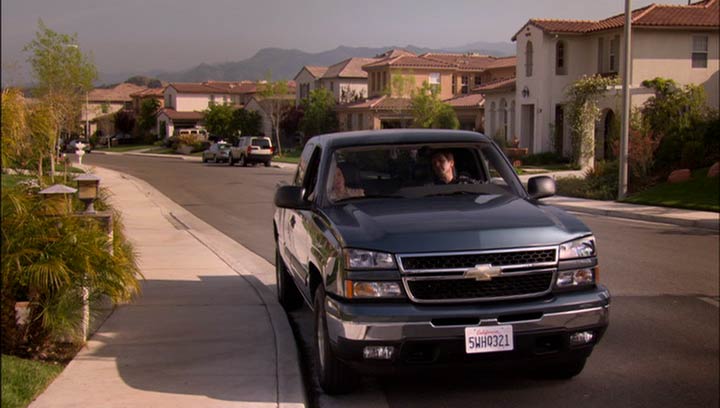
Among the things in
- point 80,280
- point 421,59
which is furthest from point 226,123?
point 80,280

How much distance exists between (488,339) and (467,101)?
49.9 meters

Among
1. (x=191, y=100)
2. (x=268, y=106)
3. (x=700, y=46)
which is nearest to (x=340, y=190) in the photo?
(x=700, y=46)

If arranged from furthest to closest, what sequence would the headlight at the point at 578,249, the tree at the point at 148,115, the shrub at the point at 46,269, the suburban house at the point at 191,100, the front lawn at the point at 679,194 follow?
the tree at the point at 148,115 < the suburban house at the point at 191,100 < the front lawn at the point at 679,194 < the shrub at the point at 46,269 < the headlight at the point at 578,249

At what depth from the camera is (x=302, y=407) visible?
18.4 feet

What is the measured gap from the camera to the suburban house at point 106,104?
355ft

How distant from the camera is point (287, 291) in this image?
894 cm

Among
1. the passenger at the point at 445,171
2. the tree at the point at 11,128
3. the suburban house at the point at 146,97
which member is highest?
the suburban house at the point at 146,97

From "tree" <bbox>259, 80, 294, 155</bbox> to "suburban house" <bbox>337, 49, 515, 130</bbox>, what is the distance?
5.43m

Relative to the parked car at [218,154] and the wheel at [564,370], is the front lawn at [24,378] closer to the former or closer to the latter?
the wheel at [564,370]

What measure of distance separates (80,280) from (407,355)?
2.87m

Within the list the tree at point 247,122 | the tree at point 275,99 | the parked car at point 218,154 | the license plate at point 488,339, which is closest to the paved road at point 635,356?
the license plate at point 488,339

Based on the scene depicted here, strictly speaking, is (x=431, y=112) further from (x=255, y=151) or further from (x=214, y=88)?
(x=214, y=88)

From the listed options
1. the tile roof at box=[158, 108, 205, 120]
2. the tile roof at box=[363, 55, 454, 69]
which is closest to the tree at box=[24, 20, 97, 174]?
the tile roof at box=[363, 55, 454, 69]

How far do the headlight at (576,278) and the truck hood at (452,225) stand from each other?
22 cm
